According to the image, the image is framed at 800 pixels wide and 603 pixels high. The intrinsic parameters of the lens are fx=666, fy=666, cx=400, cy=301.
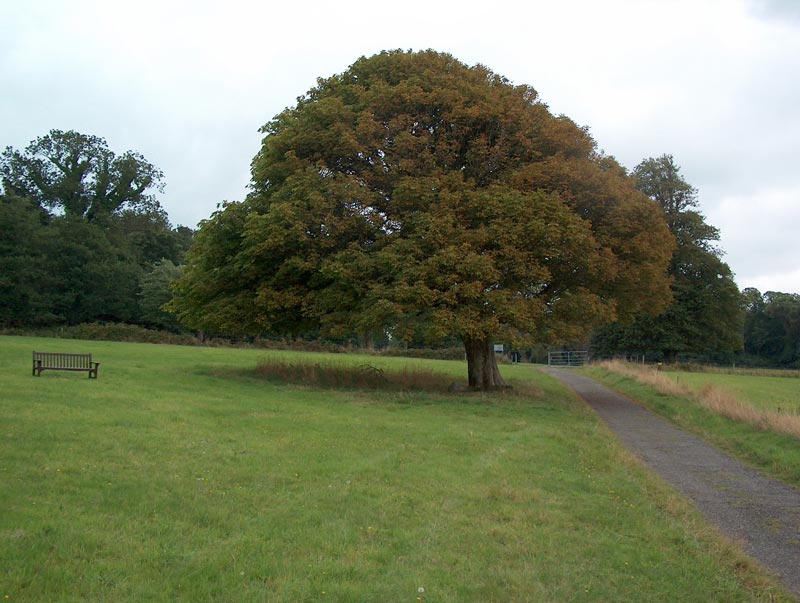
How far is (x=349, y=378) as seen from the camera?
80.8 ft

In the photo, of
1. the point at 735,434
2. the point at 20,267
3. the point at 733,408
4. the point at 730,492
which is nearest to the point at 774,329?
the point at 733,408

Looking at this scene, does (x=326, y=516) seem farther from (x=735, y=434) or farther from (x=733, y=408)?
(x=733, y=408)

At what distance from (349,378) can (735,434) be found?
13346 mm

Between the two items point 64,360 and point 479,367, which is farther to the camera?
point 479,367

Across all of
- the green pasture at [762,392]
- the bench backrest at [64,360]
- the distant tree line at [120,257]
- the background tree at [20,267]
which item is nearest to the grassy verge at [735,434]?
the green pasture at [762,392]

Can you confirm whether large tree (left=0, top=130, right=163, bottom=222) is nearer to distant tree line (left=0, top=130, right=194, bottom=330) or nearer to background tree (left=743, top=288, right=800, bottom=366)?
distant tree line (left=0, top=130, right=194, bottom=330)

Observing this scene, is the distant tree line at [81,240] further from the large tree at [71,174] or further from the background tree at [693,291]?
the background tree at [693,291]

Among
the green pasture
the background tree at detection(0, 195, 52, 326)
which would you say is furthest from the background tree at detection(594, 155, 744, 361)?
the background tree at detection(0, 195, 52, 326)

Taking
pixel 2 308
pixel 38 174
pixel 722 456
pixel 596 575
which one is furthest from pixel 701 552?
pixel 38 174

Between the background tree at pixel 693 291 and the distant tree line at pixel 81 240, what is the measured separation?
42.9 metres

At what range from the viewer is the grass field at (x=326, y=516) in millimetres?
5234

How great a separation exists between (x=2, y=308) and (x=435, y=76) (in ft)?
176

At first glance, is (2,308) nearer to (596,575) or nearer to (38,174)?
(38,174)

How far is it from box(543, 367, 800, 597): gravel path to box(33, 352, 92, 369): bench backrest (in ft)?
49.2
